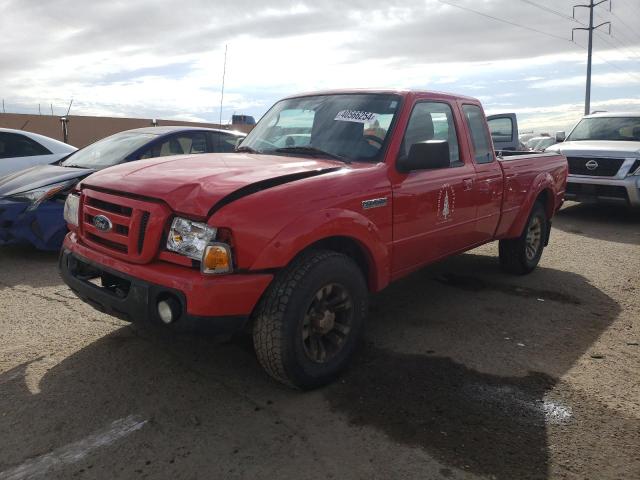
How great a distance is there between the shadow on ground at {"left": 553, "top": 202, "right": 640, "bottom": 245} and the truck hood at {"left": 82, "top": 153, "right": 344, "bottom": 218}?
6.31m

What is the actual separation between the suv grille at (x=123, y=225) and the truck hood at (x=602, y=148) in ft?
27.9

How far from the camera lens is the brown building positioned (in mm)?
22984

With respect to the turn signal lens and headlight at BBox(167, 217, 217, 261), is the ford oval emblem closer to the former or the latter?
headlight at BBox(167, 217, 217, 261)

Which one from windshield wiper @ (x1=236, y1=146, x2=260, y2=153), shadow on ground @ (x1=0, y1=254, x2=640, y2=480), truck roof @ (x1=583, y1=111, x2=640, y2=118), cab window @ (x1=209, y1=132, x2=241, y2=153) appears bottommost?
shadow on ground @ (x1=0, y1=254, x2=640, y2=480)

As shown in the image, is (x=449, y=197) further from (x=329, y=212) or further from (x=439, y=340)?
(x=329, y=212)

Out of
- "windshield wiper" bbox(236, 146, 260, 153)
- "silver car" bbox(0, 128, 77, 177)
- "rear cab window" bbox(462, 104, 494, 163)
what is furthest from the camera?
"silver car" bbox(0, 128, 77, 177)

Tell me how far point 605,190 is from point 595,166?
0.47 meters

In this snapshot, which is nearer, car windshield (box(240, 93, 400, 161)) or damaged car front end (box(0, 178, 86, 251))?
car windshield (box(240, 93, 400, 161))

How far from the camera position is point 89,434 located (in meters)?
2.71

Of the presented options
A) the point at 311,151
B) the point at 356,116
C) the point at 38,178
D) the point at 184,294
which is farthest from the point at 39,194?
the point at 184,294

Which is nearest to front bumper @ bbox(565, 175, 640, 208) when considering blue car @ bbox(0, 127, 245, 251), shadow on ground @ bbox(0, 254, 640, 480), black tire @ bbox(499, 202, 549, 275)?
black tire @ bbox(499, 202, 549, 275)

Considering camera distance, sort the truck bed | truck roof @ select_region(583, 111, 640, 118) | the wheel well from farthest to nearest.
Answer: truck roof @ select_region(583, 111, 640, 118)
the truck bed
the wheel well

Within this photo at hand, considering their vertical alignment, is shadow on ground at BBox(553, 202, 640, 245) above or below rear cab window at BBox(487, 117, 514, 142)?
below

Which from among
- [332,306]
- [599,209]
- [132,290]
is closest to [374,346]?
[332,306]
